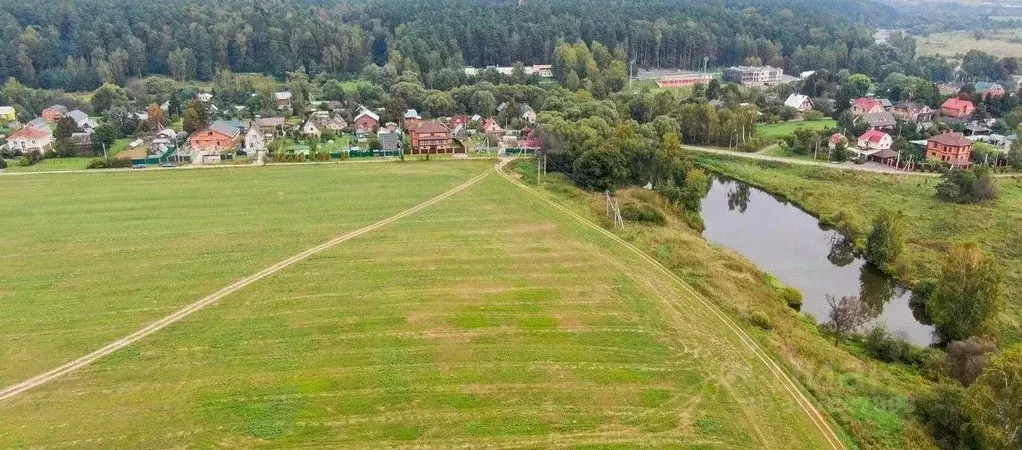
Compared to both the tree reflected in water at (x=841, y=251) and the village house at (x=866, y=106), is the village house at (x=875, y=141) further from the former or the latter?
the tree reflected in water at (x=841, y=251)

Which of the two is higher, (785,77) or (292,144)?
(785,77)

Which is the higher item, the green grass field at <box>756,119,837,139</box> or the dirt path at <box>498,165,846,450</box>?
the green grass field at <box>756,119,837,139</box>

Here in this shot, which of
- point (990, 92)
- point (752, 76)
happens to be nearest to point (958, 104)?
point (990, 92)

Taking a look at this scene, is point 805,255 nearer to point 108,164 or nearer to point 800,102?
point 108,164

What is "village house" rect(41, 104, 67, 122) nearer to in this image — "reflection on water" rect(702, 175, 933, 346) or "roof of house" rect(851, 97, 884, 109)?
"reflection on water" rect(702, 175, 933, 346)

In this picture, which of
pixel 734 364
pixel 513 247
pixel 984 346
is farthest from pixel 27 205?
pixel 984 346

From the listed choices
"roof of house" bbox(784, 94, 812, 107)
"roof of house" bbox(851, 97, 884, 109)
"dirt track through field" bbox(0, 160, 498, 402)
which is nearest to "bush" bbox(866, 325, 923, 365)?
"dirt track through field" bbox(0, 160, 498, 402)

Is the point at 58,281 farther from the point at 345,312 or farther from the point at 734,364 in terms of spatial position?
the point at 734,364
